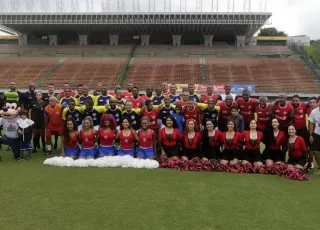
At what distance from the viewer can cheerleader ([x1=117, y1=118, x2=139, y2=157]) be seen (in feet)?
21.0

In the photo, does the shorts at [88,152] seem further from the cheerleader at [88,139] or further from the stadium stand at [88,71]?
the stadium stand at [88,71]

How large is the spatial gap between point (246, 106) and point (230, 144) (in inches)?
50.5

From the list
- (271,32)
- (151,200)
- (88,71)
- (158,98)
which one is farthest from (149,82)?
(271,32)

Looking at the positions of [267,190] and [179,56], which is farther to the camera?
[179,56]

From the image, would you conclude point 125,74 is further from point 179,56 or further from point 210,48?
point 210,48

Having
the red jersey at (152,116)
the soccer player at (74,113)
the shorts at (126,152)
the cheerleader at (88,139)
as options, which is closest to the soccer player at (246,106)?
the red jersey at (152,116)

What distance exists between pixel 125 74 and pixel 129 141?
2427cm

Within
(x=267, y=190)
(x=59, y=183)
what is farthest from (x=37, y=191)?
(x=267, y=190)

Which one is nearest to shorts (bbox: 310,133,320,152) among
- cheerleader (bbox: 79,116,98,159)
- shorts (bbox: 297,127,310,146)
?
shorts (bbox: 297,127,310,146)

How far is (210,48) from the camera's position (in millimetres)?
35625

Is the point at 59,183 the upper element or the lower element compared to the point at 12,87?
lower

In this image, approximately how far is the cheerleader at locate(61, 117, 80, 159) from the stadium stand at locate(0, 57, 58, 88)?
23925 mm

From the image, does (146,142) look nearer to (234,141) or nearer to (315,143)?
(234,141)

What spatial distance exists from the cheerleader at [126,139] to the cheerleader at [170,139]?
1.79ft
